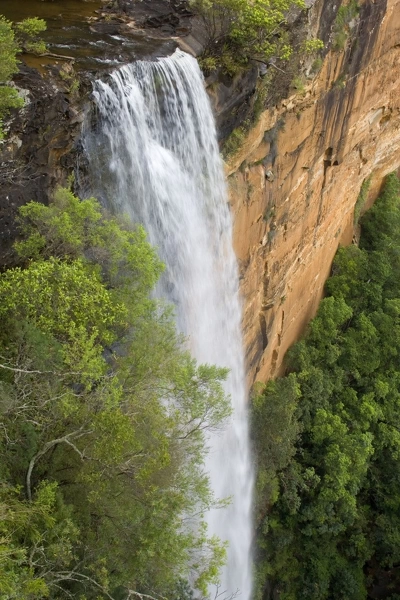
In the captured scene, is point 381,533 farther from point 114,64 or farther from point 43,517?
point 114,64

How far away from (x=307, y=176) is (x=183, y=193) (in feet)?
20.6

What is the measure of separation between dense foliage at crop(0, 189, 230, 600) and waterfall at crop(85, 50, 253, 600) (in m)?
1.46

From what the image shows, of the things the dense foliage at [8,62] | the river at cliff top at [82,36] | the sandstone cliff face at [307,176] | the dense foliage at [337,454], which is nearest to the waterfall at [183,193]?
the river at cliff top at [82,36]

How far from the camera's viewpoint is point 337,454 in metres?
14.3

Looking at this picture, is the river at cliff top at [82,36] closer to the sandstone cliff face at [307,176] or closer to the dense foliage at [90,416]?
the sandstone cliff face at [307,176]

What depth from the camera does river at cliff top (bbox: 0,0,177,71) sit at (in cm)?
919

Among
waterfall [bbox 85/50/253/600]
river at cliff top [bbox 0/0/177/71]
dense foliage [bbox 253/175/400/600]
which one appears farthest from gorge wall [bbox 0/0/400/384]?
dense foliage [bbox 253/175/400/600]

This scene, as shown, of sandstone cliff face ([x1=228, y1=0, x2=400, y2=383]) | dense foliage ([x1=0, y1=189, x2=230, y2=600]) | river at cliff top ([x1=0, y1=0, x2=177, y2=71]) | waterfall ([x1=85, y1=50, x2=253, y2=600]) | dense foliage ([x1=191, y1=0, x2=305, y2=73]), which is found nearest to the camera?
dense foliage ([x1=0, y1=189, x2=230, y2=600])

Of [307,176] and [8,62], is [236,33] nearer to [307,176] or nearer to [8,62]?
[8,62]

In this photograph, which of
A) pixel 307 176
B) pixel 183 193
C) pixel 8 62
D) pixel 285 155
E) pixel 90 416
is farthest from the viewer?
pixel 307 176

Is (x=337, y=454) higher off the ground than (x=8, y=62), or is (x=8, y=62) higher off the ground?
(x=8, y=62)

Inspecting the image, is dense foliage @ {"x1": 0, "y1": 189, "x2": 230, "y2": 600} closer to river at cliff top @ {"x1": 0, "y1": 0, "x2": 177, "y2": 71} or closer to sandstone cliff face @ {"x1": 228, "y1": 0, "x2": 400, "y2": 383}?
river at cliff top @ {"x1": 0, "y1": 0, "x2": 177, "y2": 71}

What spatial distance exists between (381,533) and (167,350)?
37.4 feet

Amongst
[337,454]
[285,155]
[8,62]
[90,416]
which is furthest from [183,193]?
[337,454]
